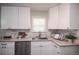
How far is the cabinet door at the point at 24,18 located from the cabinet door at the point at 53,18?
412 mm

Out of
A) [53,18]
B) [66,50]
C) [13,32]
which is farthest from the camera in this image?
[13,32]

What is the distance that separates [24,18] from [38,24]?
32 centimetres

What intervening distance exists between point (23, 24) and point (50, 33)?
574 millimetres

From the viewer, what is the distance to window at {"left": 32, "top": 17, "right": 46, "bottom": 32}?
1.71 metres

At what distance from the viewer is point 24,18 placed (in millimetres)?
1822

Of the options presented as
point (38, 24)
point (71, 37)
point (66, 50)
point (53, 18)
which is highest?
point (53, 18)

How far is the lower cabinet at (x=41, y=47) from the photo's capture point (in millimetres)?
1674

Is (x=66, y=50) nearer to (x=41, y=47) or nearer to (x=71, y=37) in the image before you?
(x=71, y=37)

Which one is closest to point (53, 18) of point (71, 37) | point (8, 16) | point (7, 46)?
point (71, 37)

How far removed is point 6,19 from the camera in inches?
70.6

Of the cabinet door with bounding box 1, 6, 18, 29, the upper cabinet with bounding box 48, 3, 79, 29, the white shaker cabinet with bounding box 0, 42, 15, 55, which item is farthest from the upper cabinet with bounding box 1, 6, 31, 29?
the upper cabinet with bounding box 48, 3, 79, 29

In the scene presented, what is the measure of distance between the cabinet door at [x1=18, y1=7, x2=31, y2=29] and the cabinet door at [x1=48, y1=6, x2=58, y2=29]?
→ 1.35 feet

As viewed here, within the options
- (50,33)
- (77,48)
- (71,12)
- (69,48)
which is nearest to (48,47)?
(50,33)

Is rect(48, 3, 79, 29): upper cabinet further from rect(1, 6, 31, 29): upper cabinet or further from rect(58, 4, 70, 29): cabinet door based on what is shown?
rect(1, 6, 31, 29): upper cabinet
